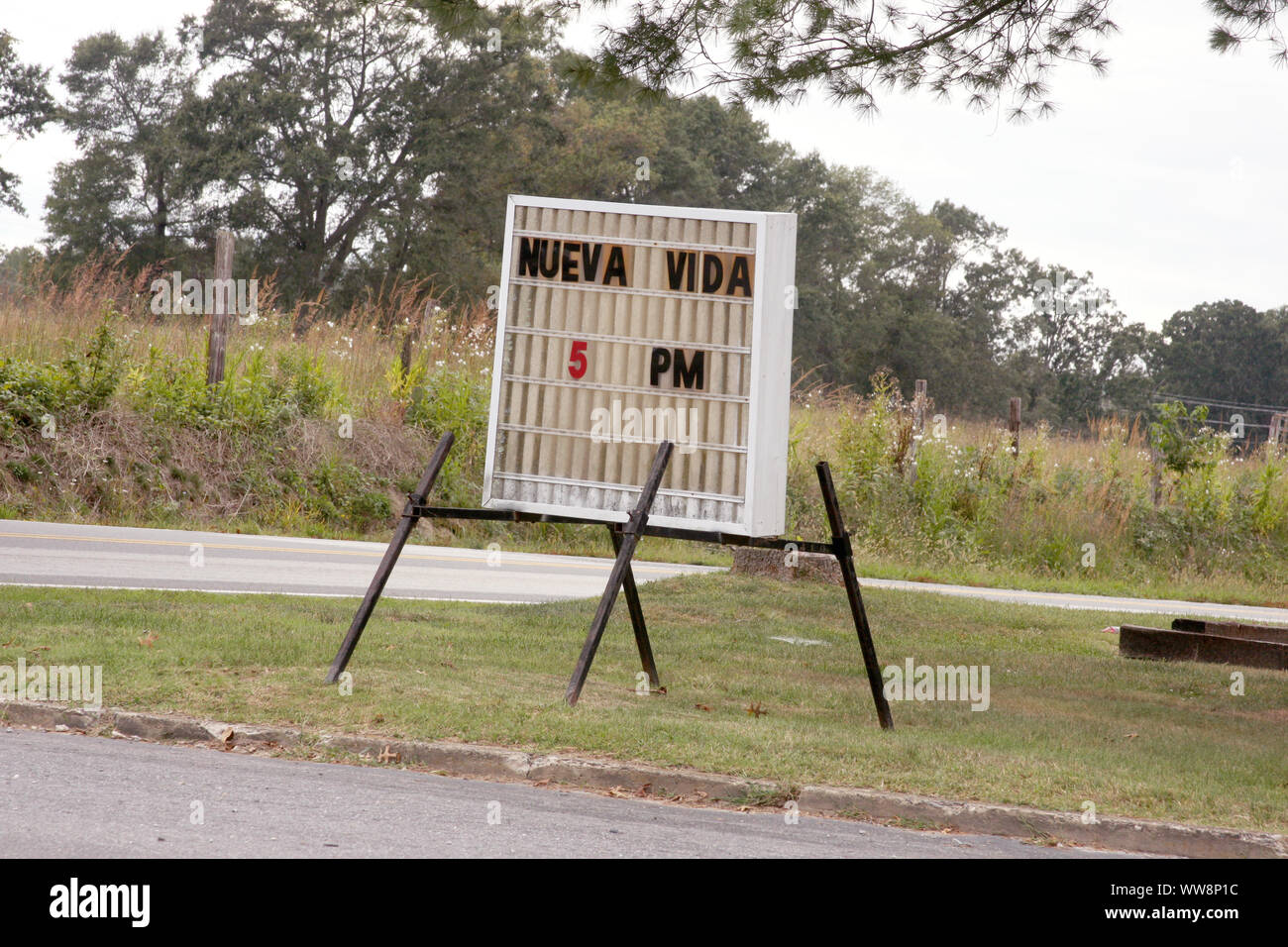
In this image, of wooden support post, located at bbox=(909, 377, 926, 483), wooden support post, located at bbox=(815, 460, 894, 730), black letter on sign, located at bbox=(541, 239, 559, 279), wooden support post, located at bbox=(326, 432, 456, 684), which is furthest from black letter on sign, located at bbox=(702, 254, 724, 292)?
wooden support post, located at bbox=(909, 377, 926, 483)

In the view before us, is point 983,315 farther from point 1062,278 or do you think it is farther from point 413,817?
point 413,817

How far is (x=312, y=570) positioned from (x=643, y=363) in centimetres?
723

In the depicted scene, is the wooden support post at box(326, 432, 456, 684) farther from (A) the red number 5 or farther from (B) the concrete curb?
(B) the concrete curb

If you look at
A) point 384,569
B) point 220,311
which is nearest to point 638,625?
point 384,569

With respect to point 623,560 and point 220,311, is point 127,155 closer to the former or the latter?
point 220,311

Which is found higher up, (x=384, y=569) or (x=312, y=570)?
(x=384, y=569)

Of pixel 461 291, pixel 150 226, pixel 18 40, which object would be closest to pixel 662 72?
pixel 461 291

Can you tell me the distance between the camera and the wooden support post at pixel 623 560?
23.4 ft

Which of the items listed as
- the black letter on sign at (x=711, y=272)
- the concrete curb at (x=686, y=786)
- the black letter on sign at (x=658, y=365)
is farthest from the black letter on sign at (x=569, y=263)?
the concrete curb at (x=686, y=786)

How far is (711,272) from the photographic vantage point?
7617mm

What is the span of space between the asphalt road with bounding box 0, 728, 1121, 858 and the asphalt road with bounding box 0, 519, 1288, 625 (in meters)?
5.69

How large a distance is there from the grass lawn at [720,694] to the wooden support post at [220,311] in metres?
9.96

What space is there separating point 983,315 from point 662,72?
2338 inches

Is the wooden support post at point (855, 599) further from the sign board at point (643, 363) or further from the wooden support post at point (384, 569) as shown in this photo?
the wooden support post at point (384, 569)
